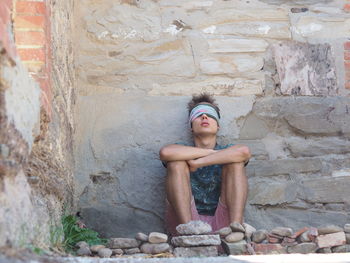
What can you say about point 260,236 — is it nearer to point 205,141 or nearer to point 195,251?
point 195,251

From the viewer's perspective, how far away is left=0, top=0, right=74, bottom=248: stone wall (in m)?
2.23

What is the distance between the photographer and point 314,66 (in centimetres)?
455

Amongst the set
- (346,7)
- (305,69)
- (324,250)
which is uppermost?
(346,7)

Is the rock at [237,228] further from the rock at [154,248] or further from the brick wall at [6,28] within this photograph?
the brick wall at [6,28]

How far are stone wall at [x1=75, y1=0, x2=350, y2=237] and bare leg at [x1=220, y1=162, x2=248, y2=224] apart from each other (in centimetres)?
36

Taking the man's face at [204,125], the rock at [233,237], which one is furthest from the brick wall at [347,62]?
the rock at [233,237]

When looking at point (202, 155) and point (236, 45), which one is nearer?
point (202, 155)

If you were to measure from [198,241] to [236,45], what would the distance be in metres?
1.91

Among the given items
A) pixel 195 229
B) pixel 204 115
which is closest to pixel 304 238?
pixel 195 229

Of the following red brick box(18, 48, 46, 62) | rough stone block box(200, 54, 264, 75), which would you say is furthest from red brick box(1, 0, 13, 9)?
rough stone block box(200, 54, 264, 75)

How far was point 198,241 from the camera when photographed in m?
3.05

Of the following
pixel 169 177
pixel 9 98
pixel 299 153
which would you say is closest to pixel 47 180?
pixel 9 98

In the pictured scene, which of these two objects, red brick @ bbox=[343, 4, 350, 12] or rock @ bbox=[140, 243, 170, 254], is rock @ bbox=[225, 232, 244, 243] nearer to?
rock @ bbox=[140, 243, 170, 254]

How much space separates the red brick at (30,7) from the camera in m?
3.16
